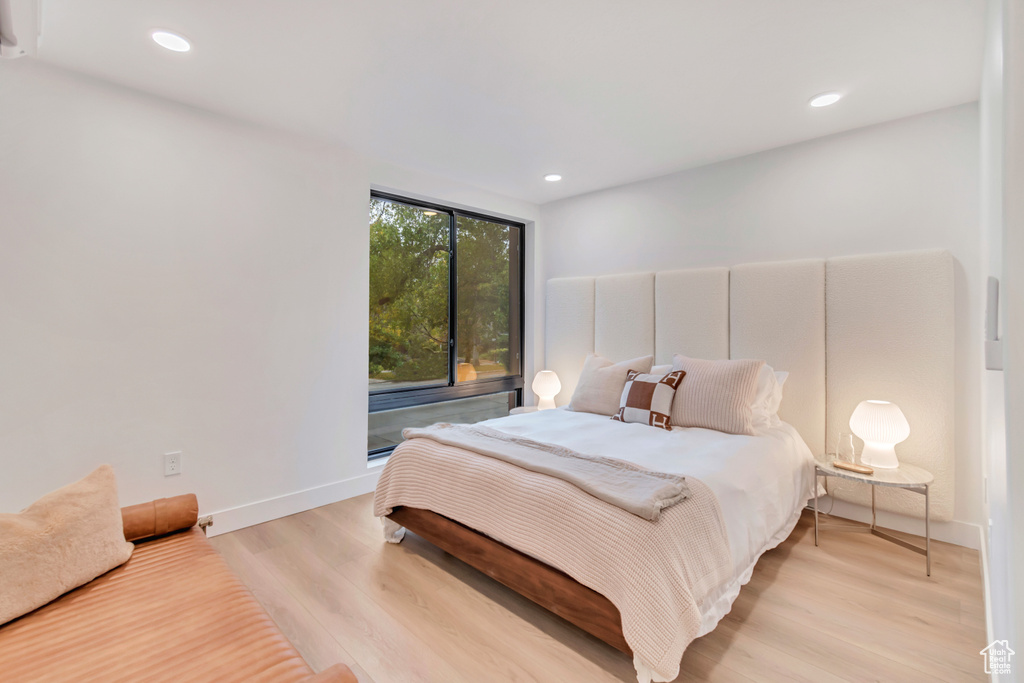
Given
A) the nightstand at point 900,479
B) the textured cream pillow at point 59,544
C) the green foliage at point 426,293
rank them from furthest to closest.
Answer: the green foliage at point 426,293
the nightstand at point 900,479
the textured cream pillow at point 59,544

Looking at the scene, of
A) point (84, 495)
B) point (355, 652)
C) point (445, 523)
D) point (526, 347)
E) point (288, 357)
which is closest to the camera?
point (84, 495)

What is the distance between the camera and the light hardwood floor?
1.65 m

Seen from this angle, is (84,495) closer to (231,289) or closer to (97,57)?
(231,289)

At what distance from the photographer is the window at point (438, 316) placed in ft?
12.1

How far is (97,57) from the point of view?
6.92 ft

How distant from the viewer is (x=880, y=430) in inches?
98.2

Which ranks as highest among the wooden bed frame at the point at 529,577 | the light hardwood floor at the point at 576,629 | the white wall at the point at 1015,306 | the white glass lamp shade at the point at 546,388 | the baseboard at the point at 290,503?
the white wall at the point at 1015,306

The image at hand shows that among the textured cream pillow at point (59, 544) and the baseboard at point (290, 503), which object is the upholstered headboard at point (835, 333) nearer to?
the baseboard at point (290, 503)

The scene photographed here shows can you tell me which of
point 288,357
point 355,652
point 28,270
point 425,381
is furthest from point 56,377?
point 425,381

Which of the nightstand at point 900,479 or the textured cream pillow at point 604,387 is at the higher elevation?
the textured cream pillow at point 604,387

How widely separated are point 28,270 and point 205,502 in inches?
57.4

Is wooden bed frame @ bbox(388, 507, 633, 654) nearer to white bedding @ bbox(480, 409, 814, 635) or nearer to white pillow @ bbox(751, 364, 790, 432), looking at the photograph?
white bedding @ bbox(480, 409, 814, 635)

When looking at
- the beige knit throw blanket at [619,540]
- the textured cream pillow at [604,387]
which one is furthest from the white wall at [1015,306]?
the textured cream pillow at [604,387]

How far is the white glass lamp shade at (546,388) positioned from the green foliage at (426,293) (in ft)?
1.78
